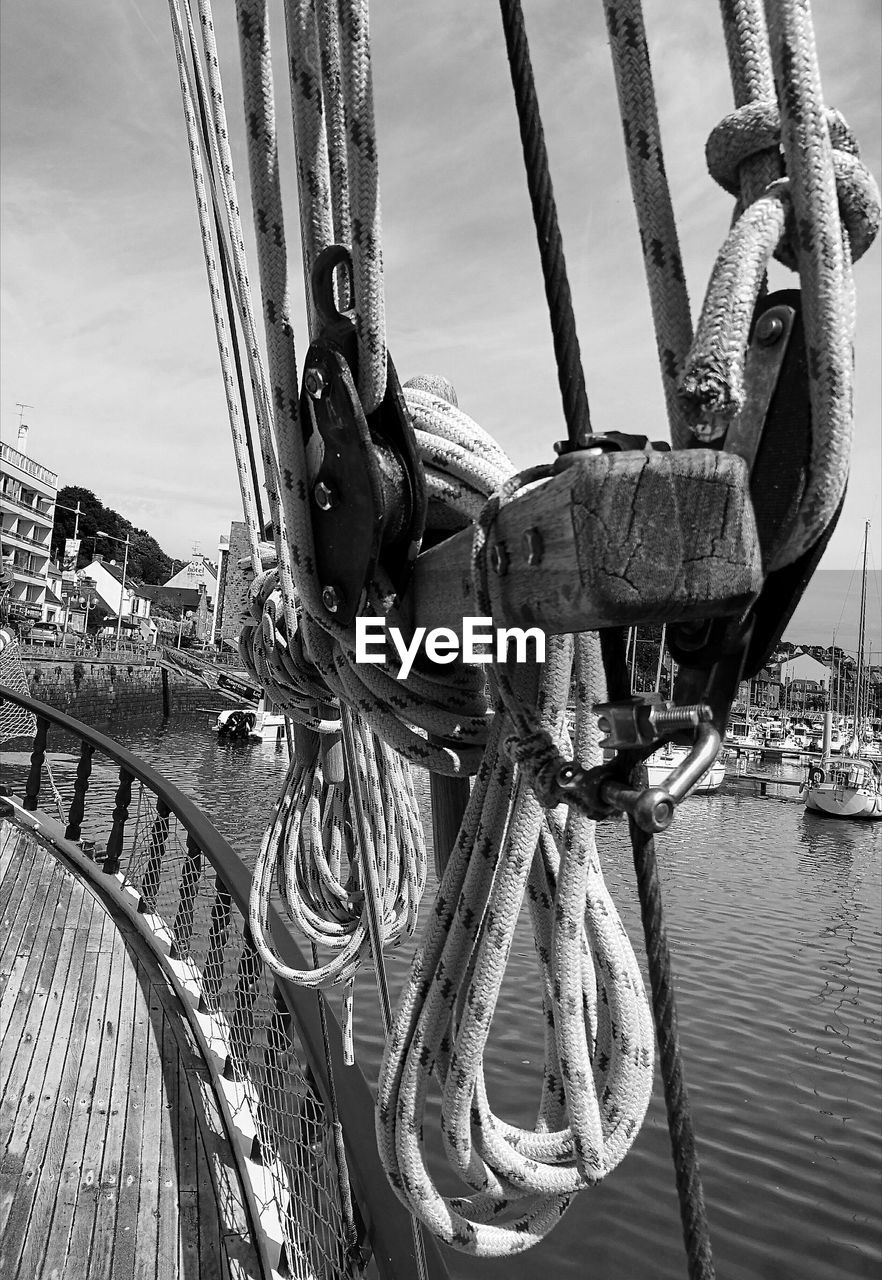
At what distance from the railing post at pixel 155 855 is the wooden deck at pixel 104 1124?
24cm

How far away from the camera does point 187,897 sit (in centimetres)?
340

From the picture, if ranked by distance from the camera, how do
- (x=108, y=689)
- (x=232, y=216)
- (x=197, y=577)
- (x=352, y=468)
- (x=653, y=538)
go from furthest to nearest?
(x=197, y=577) → (x=108, y=689) → (x=232, y=216) → (x=352, y=468) → (x=653, y=538)

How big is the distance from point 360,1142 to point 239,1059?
1112 mm

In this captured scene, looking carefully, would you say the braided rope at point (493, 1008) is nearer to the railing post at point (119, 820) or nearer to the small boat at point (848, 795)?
the railing post at point (119, 820)

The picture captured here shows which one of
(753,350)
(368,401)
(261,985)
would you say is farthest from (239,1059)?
(753,350)

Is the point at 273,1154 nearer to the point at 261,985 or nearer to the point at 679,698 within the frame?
the point at 261,985

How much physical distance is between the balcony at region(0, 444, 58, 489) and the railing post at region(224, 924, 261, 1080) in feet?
175

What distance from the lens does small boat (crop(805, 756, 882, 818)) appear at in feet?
82.4

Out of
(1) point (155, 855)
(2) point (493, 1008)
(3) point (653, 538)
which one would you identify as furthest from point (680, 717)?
(1) point (155, 855)

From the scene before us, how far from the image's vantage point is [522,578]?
29.5 inches

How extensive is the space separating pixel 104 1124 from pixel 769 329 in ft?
8.85

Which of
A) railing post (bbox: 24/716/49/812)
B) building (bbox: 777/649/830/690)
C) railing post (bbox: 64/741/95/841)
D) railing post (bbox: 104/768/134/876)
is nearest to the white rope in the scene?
railing post (bbox: 104/768/134/876)

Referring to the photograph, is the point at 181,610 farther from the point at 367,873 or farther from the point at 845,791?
the point at 367,873

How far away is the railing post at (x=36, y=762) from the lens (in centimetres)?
515
